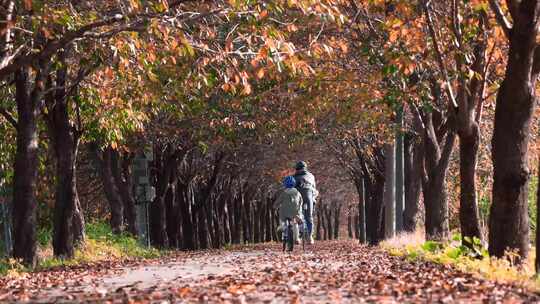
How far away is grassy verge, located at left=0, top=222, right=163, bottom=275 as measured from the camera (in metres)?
17.5

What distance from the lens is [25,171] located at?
17.8m

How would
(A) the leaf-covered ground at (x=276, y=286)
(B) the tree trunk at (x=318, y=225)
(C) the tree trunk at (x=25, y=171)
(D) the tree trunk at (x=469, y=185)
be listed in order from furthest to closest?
(B) the tree trunk at (x=318, y=225), (C) the tree trunk at (x=25, y=171), (D) the tree trunk at (x=469, y=185), (A) the leaf-covered ground at (x=276, y=286)

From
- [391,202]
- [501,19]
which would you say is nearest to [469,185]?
[501,19]

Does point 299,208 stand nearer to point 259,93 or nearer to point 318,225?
point 259,93

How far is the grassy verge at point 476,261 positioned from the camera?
1085cm

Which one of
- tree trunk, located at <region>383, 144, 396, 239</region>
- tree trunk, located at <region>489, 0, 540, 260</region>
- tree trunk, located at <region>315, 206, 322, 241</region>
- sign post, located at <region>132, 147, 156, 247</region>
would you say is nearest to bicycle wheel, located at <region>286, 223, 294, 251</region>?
tree trunk, located at <region>383, 144, 396, 239</region>

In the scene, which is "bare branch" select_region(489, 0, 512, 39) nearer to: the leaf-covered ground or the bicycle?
the leaf-covered ground

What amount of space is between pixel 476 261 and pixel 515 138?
74.3 inches

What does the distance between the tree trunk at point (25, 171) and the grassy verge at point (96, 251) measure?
1.56 feet

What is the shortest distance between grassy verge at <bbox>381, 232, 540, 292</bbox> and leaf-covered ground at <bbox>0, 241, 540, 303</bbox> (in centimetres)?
24

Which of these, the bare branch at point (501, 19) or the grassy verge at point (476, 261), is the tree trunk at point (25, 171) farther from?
the bare branch at point (501, 19)

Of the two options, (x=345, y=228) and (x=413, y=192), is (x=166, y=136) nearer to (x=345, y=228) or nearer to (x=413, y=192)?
(x=413, y=192)

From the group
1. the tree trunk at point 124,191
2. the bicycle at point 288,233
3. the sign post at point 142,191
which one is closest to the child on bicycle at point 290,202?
the bicycle at point 288,233

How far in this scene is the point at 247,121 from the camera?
29.6m
